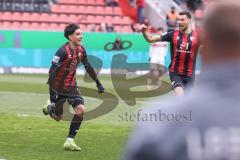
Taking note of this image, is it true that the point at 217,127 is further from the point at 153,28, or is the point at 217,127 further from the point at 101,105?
the point at 153,28

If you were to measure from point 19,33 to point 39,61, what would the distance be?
1676 millimetres

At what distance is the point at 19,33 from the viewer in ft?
96.0

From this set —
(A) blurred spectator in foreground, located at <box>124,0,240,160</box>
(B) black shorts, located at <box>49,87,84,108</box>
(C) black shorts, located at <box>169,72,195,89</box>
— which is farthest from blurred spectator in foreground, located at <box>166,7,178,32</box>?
(A) blurred spectator in foreground, located at <box>124,0,240,160</box>

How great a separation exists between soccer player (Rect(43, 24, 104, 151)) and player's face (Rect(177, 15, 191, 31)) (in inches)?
81.9

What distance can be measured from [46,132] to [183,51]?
284cm

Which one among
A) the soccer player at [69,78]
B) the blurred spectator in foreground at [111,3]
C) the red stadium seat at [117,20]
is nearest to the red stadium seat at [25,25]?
the red stadium seat at [117,20]

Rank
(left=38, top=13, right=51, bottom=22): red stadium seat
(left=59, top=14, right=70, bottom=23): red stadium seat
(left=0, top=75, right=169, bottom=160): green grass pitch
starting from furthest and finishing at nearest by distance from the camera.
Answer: (left=59, top=14, right=70, bottom=23): red stadium seat, (left=38, top=13, right=51, bottom=22): red stadium seat, (left=0, top=75, right=169, bottom=160): green grass pitch

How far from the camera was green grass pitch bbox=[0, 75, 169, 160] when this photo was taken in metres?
9.99

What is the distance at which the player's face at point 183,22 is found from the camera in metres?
12.3

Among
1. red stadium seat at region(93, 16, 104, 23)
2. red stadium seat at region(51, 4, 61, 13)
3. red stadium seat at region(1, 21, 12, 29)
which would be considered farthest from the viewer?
red stadium seat at region(51, 4, 61, 13)

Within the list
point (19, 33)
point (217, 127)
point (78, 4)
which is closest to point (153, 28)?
point (78, 4)

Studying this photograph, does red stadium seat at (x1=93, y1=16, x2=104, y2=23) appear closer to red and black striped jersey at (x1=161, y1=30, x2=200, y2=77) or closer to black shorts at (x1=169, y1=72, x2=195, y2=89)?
red and black striped jersey at (x1=161, y1=30, x2=200, y2=77)

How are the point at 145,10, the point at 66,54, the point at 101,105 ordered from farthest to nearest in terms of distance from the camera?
the point at 145,10
the point at 101,105
the point at 66,54

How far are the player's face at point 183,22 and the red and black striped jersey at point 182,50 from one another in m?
0.10
